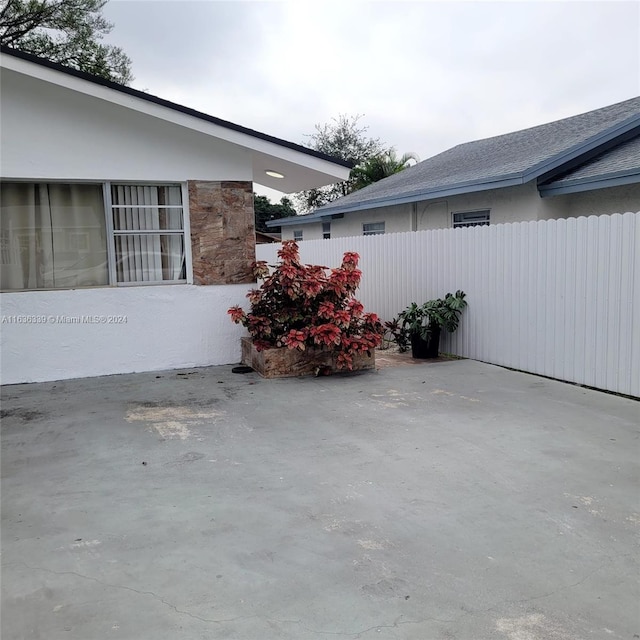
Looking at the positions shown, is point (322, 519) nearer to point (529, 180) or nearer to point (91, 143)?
point (91, 143)

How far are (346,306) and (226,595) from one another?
547cm

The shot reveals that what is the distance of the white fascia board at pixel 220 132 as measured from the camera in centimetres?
644

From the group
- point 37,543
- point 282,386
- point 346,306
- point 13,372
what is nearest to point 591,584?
point 37,543

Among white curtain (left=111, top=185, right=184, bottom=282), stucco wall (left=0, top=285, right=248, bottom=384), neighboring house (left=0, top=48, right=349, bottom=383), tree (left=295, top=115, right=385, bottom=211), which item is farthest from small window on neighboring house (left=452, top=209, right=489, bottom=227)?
tree (left=295, top=115, right=385, bottom=211)

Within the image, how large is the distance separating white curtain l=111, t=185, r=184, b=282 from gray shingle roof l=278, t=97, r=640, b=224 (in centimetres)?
559

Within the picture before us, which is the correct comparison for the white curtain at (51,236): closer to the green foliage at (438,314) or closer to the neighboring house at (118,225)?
the neighboring house at (118,225)

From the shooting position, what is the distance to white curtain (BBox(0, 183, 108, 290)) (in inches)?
285

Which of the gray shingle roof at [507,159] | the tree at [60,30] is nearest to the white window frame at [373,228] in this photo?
the gray shingle roof at [507,159]

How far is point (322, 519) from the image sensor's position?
3488mm

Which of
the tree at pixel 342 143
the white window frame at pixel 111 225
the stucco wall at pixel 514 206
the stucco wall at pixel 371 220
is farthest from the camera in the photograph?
the tree at pixel 342 143

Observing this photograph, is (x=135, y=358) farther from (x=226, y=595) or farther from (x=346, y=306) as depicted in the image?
(x=226, y=595)

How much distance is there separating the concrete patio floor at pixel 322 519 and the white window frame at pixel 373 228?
30.7 ft

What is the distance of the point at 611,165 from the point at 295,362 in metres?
6.08

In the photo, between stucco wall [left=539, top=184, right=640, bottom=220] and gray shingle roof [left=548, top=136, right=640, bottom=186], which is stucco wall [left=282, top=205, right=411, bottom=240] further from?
gray shingle roof [left=548, top=136, right=640, bottom=186]
